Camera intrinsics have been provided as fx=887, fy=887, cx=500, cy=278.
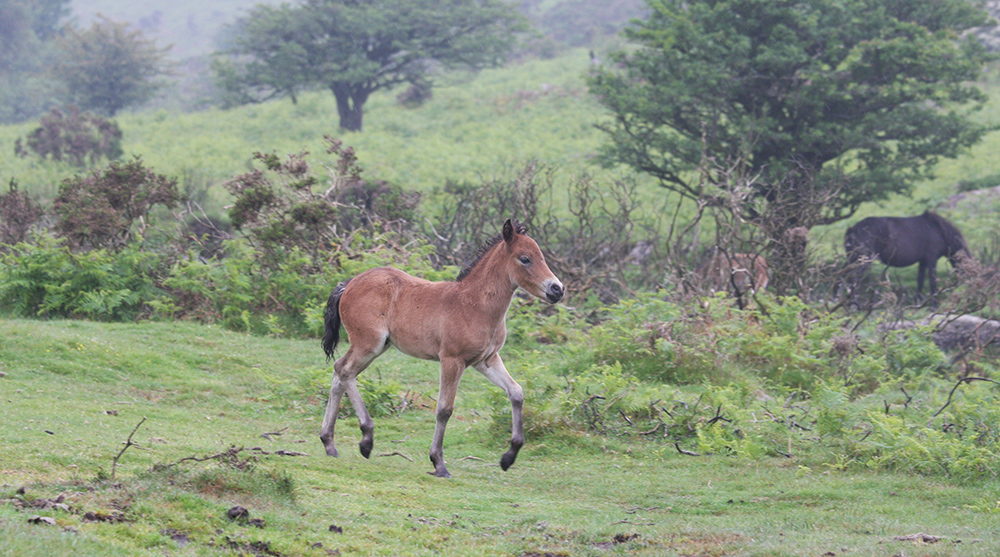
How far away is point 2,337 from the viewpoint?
1039 cm

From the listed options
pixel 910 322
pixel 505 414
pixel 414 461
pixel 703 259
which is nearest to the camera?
pixel 414 461

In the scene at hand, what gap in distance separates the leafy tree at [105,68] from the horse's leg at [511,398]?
4138 centimetres

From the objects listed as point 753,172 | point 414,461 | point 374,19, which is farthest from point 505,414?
point 374,19

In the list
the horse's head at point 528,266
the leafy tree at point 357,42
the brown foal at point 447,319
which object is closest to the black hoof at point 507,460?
the brown foal at point 447,319

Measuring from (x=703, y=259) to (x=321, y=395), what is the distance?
11.8 metres

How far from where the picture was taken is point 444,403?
7301mm

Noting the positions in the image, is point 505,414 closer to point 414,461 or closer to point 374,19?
point 414,461

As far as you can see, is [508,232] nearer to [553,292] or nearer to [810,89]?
[553,292]

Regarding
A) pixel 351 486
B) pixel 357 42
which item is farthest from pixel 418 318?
pixel 357 42

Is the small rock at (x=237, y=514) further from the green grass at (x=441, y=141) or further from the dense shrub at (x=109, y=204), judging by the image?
the green grass at (x=441, y=141)

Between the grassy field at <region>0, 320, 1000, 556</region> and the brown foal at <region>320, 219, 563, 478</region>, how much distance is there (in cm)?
53

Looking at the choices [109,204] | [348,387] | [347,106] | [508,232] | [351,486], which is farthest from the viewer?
[347,106]

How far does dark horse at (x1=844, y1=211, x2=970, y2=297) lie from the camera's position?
19391 millimetres

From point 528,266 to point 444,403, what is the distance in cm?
133
